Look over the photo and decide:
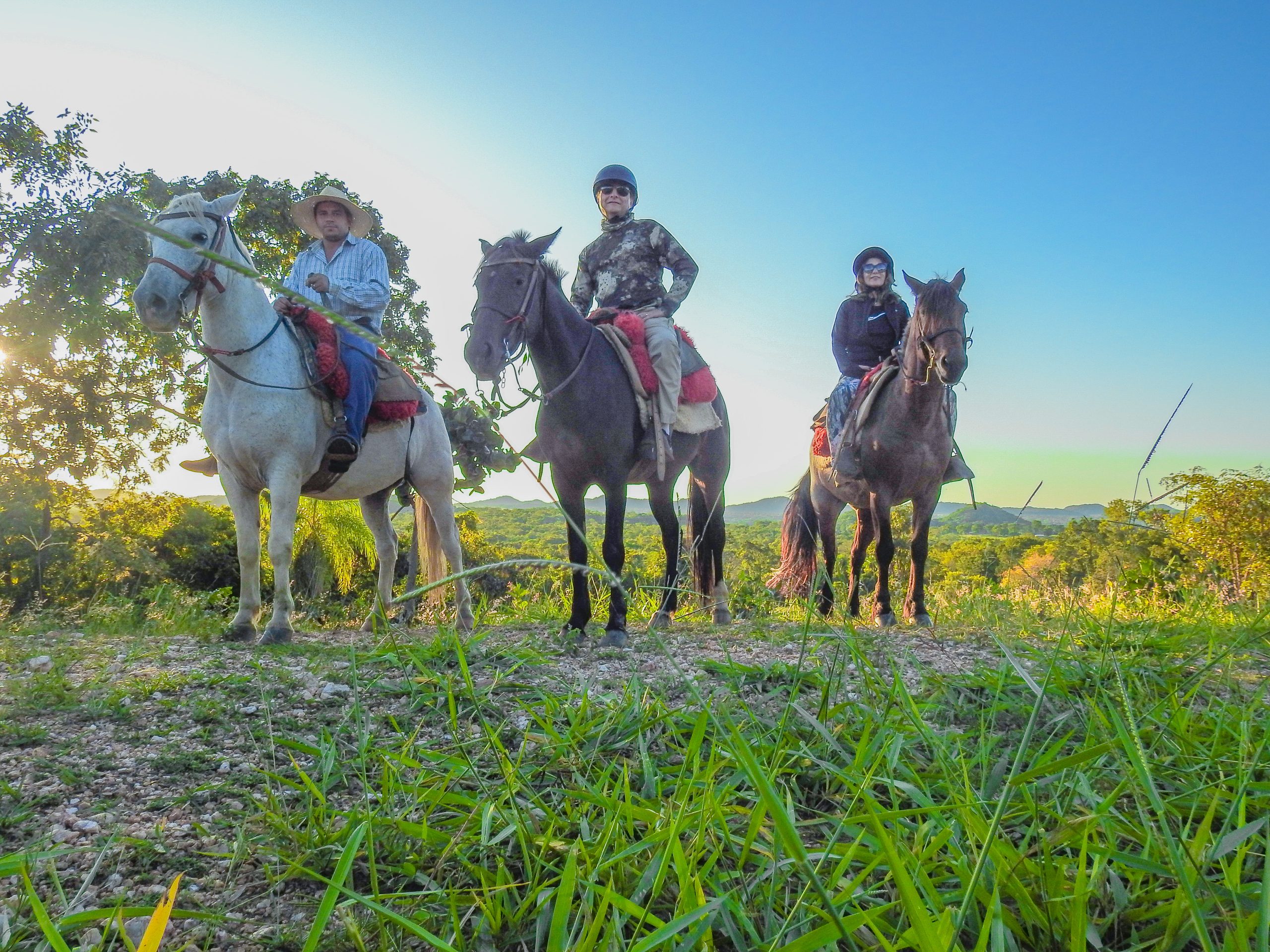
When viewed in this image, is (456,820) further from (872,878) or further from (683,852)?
(872,878)

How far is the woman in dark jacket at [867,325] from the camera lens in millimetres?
6660

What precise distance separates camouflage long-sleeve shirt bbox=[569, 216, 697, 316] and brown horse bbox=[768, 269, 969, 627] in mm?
1785

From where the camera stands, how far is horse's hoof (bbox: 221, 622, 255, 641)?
4.50m

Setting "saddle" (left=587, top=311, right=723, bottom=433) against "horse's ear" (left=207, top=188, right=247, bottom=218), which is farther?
"saddle" (left=587, top=311, right=723, bottom=433)

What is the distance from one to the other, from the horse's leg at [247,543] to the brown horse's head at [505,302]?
6.10ft

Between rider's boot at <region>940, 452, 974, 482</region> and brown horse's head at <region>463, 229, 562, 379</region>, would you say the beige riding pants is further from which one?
rider's boot at <region>940, 452, 974, 482</region>

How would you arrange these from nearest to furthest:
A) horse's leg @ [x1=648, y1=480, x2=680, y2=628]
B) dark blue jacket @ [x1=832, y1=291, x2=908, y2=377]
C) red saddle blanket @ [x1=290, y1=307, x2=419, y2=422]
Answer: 1. red saddle blanket @ [x1=290, y1=307, x2=419, y2=422]
2. horse's leg @ [x1=648, y1=480, x2=680, y2=628]
3. dark blue jacket @ [x1=832, y1=291, x2=908, y2=377]

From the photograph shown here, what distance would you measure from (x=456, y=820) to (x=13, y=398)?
15.6m

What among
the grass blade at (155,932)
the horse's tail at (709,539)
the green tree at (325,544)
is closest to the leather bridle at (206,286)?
the horse's tail at (709,539)

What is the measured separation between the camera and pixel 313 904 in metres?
1.44

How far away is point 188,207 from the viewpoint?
4332mm

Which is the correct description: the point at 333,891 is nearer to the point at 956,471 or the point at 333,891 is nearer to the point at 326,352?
the point at 326,352

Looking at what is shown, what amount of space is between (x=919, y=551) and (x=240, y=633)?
205 inches

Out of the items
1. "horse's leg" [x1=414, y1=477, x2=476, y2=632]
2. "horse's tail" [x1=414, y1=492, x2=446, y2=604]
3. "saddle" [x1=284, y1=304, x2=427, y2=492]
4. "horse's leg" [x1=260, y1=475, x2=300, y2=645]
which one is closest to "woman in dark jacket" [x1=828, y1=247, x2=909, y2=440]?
"horse's leg" [x1=414, y1=477, x2=476, y2=632]
